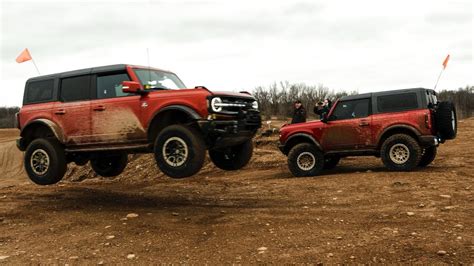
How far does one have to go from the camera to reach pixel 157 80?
711cm

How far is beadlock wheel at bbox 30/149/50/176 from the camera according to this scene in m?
7.41

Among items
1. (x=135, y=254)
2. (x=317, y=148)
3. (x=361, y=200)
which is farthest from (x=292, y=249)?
(x=317, y=148)

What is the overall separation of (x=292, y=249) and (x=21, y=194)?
735cm

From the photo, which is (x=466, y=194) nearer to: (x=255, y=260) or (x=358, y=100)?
(x=358, y=100)

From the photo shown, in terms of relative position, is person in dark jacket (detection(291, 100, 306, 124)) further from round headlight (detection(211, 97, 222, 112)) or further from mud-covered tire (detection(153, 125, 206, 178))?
mud-covered tire (detection(153, 125, 206, 178))

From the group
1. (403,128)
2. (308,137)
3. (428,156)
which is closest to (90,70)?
(308,137)

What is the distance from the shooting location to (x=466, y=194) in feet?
24.3

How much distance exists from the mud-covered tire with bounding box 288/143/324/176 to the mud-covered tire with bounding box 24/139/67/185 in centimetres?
608

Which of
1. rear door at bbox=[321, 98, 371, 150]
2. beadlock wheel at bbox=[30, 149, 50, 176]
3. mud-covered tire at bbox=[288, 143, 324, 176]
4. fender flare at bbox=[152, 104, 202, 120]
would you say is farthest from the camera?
mud-covered tire at bbox=[288, 143, 324, 176]

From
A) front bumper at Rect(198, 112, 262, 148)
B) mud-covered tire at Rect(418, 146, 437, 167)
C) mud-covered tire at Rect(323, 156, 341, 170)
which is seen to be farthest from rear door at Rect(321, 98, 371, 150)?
front bumper at Rect(198, 112, 262, 148)

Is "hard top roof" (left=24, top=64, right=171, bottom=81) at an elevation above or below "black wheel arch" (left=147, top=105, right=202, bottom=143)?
above

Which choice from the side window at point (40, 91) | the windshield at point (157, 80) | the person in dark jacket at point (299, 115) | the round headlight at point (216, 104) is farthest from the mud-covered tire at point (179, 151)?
the person in dark jacket at point (299, 115)

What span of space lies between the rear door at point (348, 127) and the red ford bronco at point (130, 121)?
405 cm

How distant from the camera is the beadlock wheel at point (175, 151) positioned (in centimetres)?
612
